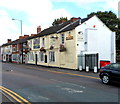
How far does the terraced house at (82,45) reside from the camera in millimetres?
22969

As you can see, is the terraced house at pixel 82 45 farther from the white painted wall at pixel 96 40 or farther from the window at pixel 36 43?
the window at pixel 36 43

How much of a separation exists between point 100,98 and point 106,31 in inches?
788

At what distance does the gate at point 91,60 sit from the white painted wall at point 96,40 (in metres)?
1.84

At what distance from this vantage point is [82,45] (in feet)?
78.3

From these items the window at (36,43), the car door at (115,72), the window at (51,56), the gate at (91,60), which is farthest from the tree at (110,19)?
the car door at (115,72)

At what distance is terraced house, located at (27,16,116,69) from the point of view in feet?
75.4

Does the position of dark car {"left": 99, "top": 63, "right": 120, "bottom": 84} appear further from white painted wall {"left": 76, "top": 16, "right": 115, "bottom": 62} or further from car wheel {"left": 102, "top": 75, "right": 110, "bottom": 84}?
white painted wall {"left": 76, "top": 16, "right": 115, "bottom": 62}

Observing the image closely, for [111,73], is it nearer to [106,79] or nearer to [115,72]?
[115,72]

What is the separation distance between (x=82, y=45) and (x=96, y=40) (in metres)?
2.71

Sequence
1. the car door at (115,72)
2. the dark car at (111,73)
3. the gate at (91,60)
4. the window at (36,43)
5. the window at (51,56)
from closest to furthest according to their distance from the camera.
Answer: the car door at (115,72)
the dark car at (111,73)
the gate at (91,60)
the window at (51,56)
the window at (36,43)

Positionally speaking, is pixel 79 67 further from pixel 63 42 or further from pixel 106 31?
pixel 106 31

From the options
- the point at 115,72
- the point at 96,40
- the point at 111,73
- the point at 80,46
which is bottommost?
the point at 111,73

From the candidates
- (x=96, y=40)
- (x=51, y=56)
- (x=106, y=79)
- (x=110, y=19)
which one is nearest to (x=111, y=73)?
(x=106, y=79)

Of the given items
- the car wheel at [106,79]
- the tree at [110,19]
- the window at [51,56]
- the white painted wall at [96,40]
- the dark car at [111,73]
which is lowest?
the car wheel at [106,79]
